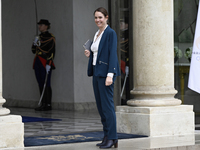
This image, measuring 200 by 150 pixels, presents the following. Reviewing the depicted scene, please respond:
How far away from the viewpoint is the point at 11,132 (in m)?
5.12

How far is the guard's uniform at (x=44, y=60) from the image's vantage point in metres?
11.5

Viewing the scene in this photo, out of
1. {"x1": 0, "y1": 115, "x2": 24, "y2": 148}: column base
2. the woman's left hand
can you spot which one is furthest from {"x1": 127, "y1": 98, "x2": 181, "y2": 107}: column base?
{"x1": 0, "y1": 115, "x2": 24, "y2": 148}: column base

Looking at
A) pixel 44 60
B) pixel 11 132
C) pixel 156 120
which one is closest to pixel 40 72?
pixel 44 60

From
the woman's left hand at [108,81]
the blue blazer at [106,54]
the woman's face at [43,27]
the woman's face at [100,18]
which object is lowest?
the woman's left hand at [108,81]

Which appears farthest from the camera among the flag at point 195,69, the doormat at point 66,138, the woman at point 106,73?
the flag at point 195,69

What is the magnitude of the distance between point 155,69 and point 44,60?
224 inches

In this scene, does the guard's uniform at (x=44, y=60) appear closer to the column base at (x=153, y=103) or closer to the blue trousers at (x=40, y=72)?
the blue trousers at (x=40, y=72)

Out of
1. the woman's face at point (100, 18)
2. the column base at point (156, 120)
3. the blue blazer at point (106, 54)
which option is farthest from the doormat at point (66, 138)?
the woman's face at point (100, 18)

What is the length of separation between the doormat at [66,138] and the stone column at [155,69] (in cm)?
38

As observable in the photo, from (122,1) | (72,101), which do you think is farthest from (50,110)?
(122,1)

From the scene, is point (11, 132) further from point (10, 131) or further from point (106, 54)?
point (106, 54)

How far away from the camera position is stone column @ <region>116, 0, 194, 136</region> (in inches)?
249

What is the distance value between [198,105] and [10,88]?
6837 mm

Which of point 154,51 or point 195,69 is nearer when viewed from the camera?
point 154,51
